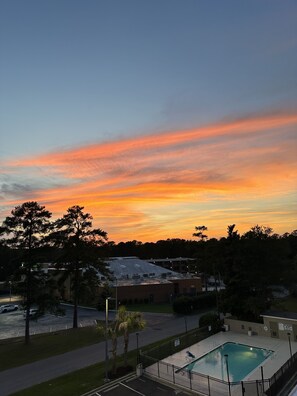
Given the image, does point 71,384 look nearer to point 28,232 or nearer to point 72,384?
point 72,384

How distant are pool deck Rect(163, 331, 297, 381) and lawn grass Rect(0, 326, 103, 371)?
364 inches

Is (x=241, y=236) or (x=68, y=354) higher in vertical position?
(x=241, y=236)

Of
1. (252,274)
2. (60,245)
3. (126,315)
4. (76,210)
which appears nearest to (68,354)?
(126,315)

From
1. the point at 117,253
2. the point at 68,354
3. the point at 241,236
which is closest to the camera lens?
the point at 68,354

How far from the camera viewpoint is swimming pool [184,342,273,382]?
100 ft

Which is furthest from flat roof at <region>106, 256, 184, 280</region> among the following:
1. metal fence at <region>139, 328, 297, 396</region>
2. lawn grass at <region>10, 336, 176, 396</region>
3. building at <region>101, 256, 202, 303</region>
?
lawn grass at <region>10, 336, 176, 396</region>

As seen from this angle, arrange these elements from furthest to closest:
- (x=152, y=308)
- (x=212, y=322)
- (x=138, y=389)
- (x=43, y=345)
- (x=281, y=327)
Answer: (x=152, y=308) < (x=212, y=322) < (x=43, y=345) < (x=281, y=327) < (x=138, y=389)

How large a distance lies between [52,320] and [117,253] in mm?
109827

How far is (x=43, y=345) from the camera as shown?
41.4 metres

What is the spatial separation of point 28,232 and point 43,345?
46.4 ft

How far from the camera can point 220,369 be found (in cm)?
3127

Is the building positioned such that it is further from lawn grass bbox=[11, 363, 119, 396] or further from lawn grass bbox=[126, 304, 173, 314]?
lawn grass bbox=[11, 363, 119, 396]

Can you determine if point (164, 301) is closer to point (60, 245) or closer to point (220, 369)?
point (60, 245)

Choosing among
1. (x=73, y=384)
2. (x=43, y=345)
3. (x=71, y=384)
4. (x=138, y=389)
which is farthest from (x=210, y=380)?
(x=43, y=345)
